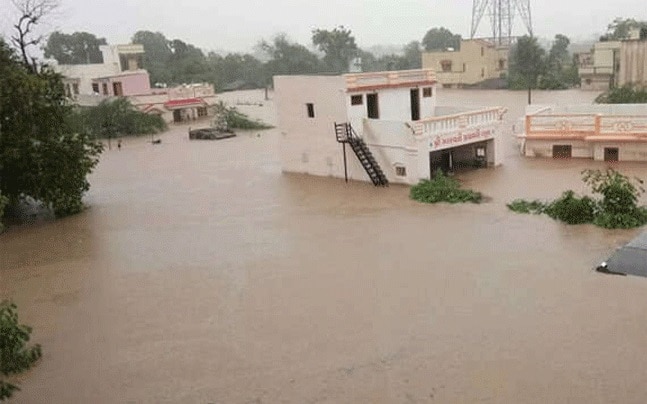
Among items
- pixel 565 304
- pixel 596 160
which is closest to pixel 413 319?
pixel 565 304

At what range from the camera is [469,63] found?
61625mm

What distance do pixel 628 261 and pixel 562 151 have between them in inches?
473

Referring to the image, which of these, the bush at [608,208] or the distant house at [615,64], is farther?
the distant house at [615,64]

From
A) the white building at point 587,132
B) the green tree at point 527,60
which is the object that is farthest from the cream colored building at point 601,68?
the white building at point 587,132

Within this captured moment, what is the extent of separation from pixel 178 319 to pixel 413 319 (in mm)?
4005

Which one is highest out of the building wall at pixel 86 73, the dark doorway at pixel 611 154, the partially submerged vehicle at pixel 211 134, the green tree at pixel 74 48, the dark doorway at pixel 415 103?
the green tree at pixel 74 48

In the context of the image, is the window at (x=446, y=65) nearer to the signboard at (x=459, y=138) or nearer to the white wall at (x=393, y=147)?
the signboard at (x=459, y=138)

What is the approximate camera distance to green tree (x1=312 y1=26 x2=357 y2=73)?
8406 centimetres

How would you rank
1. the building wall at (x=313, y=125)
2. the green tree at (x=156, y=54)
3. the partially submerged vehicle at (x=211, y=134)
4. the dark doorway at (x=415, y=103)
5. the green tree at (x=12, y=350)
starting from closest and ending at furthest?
the green tree at (x=12, y=350) → the building wall at (x=313, y=125) → the dark doorway at (x=415, y=103) → the partially submerged vehicle at (x=211, y=134) → the green tree at (x=156, y=54)

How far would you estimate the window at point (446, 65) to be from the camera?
2500 inches

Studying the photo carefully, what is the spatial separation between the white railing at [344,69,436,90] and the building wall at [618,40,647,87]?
2449cm

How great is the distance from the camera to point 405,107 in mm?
23594

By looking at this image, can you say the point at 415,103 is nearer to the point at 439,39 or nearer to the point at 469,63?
the point at 469,63

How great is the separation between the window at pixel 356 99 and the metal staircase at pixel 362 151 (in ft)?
2.45
